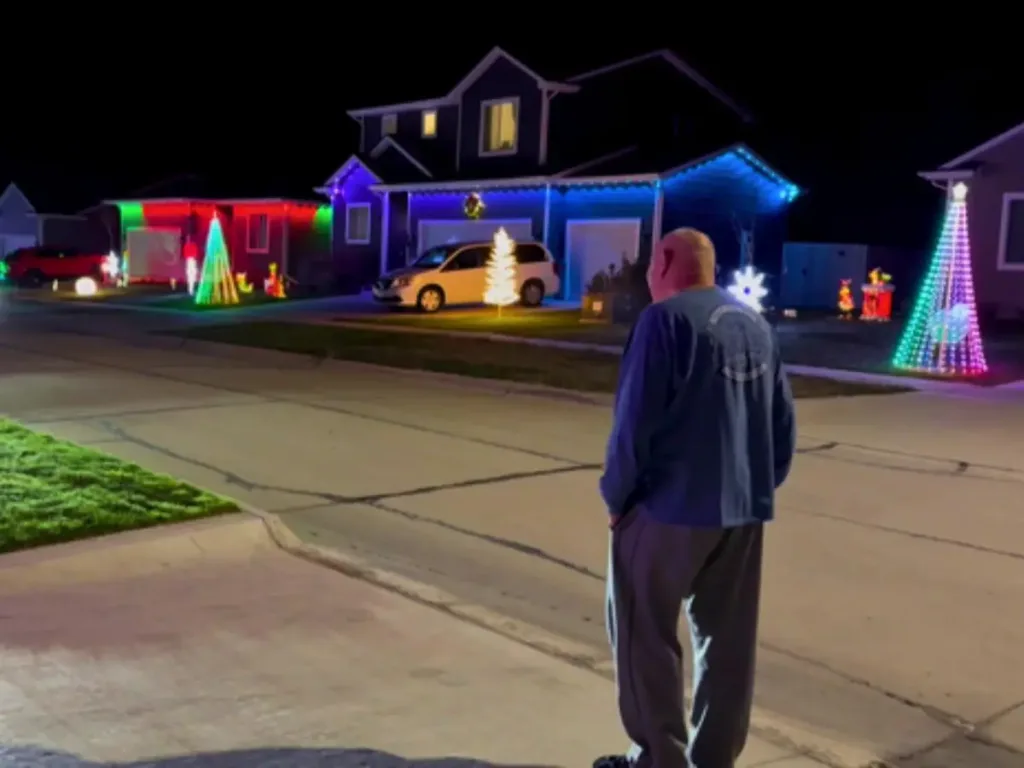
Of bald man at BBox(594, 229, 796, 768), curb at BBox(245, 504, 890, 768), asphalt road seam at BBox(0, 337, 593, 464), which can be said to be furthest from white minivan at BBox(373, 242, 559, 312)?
bald man at BBox(594, 229, 796, 768)

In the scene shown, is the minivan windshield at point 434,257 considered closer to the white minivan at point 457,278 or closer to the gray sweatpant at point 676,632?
the white minivan at point 457,278

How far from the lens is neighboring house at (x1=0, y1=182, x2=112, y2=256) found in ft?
180

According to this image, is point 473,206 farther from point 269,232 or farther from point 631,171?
point 269,232

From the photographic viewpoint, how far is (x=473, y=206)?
32.3 meters

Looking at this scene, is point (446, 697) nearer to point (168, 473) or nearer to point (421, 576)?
point (421, 576)

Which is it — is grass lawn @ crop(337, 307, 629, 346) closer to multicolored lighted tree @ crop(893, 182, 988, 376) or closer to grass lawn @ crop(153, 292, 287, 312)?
multicolored lighted tree @ crop(893, 182, 988, 376)

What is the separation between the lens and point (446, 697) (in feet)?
15.7

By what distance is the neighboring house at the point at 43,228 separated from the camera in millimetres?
→ 54903

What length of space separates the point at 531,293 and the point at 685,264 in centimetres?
2532

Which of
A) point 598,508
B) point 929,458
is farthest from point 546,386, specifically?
point 598,508

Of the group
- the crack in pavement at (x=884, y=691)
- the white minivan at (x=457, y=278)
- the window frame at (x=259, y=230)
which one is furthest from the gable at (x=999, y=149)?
the window frame at (x=259, y=230)

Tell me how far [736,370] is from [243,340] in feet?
59.4

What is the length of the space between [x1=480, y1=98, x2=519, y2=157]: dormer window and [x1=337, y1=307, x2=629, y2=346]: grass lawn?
20.4ft

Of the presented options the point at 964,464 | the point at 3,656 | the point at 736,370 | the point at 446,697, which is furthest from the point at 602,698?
the point at 964,464
